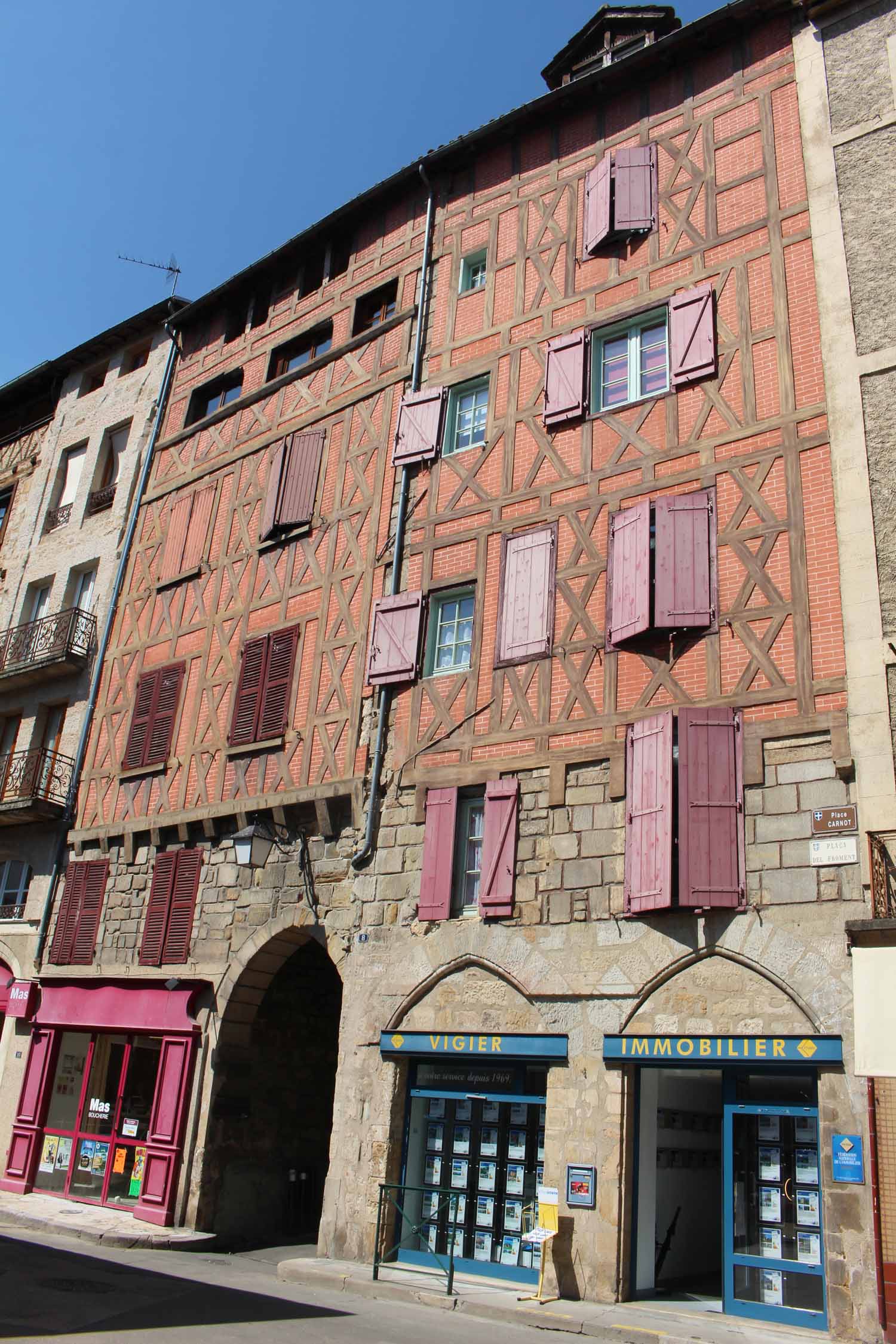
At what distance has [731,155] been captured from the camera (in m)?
13.1

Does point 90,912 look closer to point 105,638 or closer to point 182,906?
point 182,906

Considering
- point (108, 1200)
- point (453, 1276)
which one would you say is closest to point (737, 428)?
point (453, 1276)

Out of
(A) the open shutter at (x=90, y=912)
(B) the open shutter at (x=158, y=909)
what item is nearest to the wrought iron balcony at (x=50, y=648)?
(A) the open shutter at (x=90, y=912)

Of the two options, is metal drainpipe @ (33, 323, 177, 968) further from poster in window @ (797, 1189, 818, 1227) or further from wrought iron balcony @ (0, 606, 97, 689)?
poster in window @ (797, 1189, 818, 1227)

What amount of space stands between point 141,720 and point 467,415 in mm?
6905

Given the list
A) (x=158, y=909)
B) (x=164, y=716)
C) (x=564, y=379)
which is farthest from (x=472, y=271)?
(x=158, y=909)

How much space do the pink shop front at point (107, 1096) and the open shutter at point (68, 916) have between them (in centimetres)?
42

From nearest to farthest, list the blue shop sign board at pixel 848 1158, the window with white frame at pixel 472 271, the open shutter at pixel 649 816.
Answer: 1. the blue shop sign board at pixel 848 1158
2. the open shutter at pixel 649 816
3. the window with white frame at pixel 472 271

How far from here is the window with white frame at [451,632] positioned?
42.9 feet

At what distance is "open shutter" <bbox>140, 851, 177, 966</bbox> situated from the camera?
14953 mm

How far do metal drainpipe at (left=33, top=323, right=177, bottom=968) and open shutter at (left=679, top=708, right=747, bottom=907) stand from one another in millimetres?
10915

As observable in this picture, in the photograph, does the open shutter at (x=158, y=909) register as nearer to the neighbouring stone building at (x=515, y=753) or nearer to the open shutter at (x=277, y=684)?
the neighbouring stone building at (x=515, y=753)

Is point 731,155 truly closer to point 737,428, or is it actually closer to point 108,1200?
point 737,428

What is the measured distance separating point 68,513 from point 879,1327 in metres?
18.7
